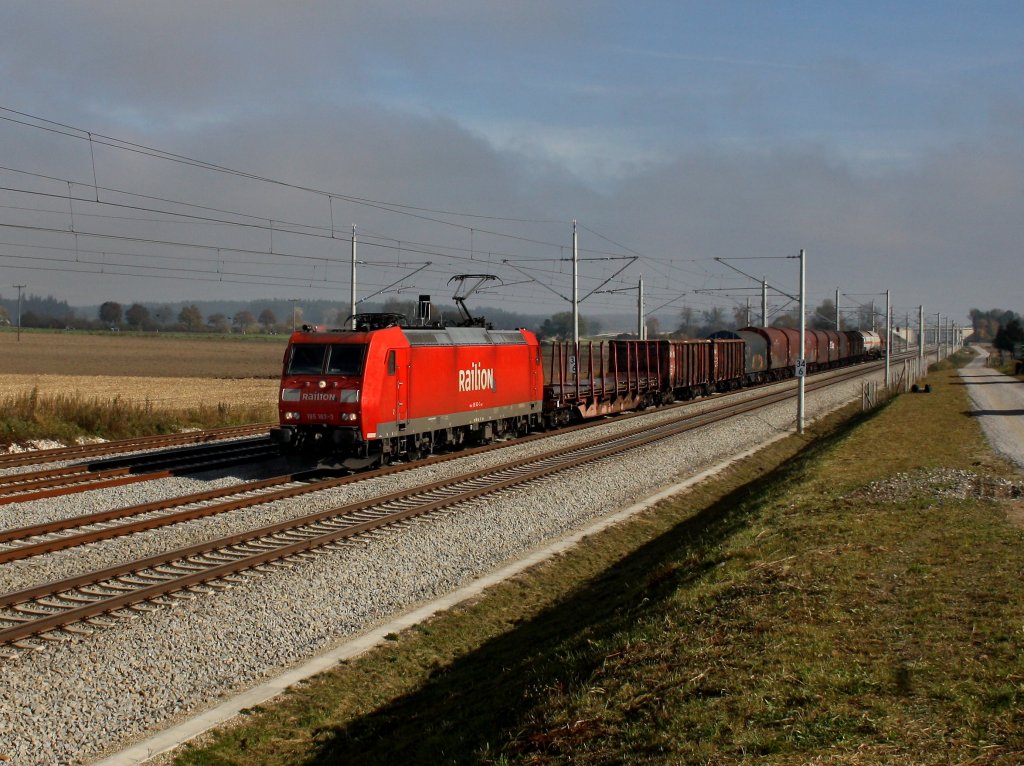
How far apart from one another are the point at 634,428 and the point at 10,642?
2366cm

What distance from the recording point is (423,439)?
2269 centimetres

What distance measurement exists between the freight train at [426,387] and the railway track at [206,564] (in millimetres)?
1437

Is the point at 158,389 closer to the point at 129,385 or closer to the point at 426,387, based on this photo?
the point at 129,385

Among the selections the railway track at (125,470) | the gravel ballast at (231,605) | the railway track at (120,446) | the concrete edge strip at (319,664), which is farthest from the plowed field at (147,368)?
the concrete edge strip at (319,664)

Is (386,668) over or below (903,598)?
below

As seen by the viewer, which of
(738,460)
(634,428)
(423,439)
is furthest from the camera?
(634,428)

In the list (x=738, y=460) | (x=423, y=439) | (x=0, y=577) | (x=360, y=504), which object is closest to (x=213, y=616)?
(x=0, y=577)

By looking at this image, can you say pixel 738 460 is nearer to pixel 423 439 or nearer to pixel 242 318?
pixel 423 439

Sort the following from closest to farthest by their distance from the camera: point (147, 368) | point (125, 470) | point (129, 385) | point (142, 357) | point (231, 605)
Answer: point (231, 605)
point (125, 470)
point (129, 385)
point (147, 368)
point (142, 357)

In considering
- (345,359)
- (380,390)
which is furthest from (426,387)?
(345,359)

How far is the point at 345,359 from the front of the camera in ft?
65.5

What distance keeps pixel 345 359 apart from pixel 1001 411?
2704 cm

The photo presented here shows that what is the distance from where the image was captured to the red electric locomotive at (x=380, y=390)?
19688 mm

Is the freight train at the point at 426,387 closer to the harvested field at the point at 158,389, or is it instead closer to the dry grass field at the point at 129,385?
the dry grass field at the point at 129,385
